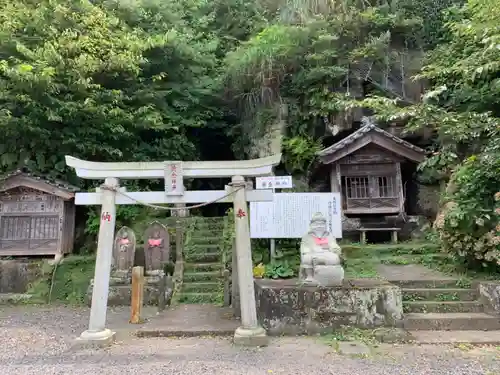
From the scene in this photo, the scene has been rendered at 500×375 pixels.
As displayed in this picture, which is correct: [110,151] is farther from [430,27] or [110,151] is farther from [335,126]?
[430,27]

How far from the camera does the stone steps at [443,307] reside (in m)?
6.86

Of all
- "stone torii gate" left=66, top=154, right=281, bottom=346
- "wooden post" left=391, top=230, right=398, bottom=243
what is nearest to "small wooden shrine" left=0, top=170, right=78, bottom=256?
"stone torii gate" left=66, top=154, right=281, bottom=346

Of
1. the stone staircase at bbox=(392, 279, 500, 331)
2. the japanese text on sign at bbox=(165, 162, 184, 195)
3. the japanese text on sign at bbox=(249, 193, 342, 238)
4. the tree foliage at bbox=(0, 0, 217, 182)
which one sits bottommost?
the stone staircase at bbox=(392, 279, 500, 331)

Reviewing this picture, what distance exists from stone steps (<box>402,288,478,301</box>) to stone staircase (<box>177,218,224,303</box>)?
4.05 m

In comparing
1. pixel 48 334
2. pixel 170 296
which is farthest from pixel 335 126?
pixel 48 334

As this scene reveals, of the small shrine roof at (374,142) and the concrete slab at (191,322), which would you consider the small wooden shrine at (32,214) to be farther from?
the small shrine roof at (374,142)

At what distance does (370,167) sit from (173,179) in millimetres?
7490

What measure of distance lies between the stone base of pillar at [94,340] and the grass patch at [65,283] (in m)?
4.19

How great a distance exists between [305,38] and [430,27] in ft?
17.8

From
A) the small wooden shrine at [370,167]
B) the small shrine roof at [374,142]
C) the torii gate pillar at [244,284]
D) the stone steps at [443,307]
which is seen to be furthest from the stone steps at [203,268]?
the stone steps at [443,307]

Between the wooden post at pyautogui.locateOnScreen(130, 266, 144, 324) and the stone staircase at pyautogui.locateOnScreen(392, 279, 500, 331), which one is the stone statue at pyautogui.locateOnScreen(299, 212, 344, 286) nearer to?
the stone staircase at pyautogui.locateOnScreen(392, 279, 500, 331)

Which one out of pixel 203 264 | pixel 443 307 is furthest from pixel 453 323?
pixel 203 264

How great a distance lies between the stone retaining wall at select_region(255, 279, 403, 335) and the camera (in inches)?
241

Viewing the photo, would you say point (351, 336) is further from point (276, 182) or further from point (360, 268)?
point (276, 182)
